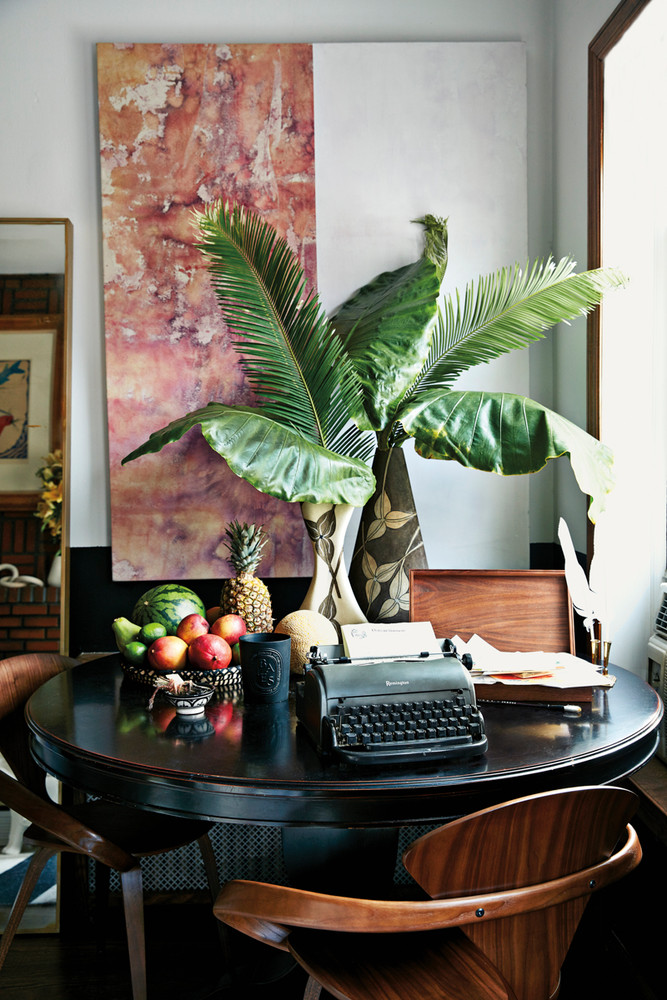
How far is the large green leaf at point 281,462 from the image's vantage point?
1.96 meters

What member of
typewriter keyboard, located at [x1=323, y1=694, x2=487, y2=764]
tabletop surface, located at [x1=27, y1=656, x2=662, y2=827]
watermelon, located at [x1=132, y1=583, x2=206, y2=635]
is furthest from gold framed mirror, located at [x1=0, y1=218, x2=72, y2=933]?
typewriter keyboard, located at [x1=323, y1=694, x2=487, y2=764]

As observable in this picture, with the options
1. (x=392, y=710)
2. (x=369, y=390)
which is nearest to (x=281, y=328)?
(x=369, y=390)

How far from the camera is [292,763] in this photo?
134 centimetres

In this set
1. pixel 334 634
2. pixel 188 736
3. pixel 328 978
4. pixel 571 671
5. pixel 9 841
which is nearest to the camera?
pixel 328 978

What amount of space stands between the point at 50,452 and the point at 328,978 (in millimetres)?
1975

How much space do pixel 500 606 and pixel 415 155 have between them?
1.66 metres

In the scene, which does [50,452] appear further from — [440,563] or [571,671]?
[571,671]

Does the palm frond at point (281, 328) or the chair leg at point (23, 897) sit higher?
the palm frond at point (281, 328)

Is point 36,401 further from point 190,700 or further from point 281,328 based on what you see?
point 190,700

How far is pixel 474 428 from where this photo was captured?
2082mm

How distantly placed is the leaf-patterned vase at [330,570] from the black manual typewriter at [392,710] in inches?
27.3

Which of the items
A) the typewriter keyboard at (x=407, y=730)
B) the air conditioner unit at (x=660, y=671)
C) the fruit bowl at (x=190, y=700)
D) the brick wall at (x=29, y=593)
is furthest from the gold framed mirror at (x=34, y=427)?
the air conditioner unit at (x=660, y=671)

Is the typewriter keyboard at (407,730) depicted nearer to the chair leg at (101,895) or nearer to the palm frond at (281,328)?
the palm frond at (281,328)

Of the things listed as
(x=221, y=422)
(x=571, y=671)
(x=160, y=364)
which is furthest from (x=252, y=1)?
(x=571, y=671)
